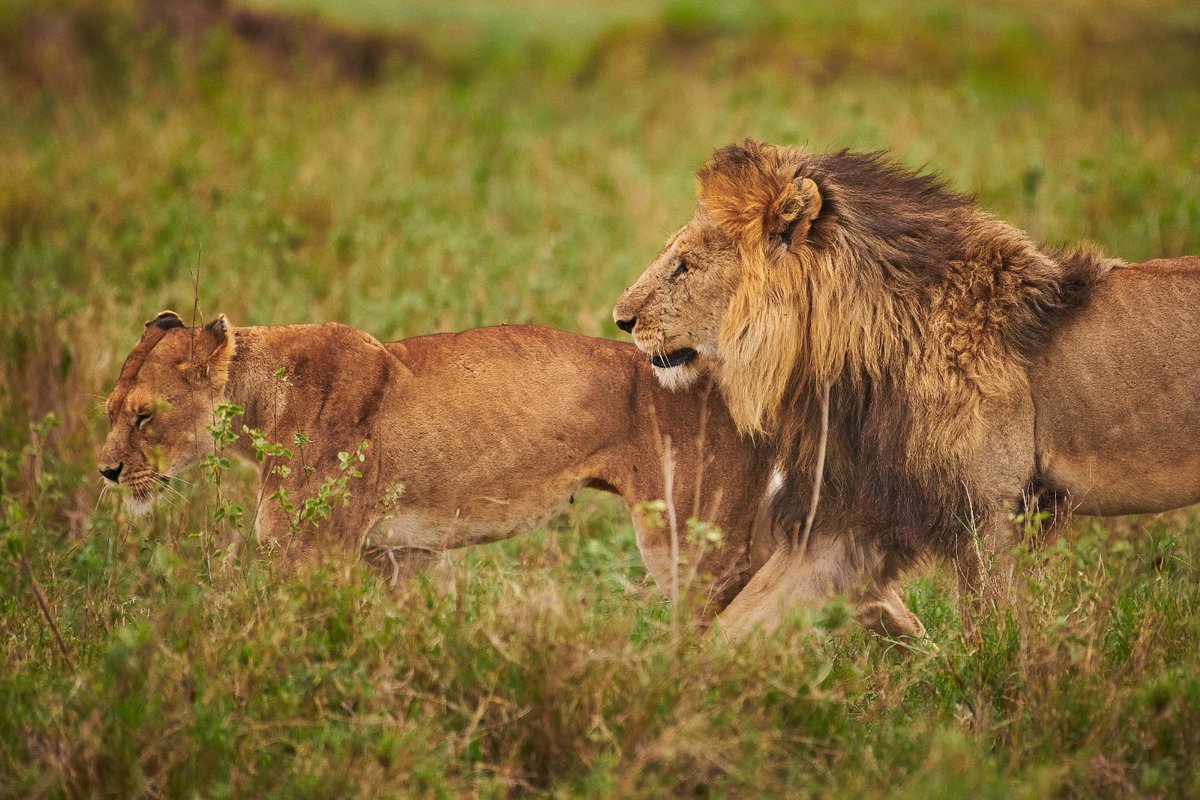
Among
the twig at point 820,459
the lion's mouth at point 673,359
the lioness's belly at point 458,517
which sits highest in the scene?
the lion's mouth at point 673,359

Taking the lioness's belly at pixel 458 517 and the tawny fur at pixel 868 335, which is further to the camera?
the lioness's belly at pixel 458 517

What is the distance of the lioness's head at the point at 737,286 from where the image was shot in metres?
4.30

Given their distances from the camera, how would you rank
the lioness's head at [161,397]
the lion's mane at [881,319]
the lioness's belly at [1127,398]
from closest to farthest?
1. the lioness's belly at [1127,398]
2. the lion's mane at [881,319]
3. the lioness's head at [161,397]

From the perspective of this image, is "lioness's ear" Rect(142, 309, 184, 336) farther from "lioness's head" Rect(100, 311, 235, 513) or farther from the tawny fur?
the tawny fur

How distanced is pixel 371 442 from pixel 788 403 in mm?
1348

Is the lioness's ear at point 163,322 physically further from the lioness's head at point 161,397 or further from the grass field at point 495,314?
the grass field at point 495,314

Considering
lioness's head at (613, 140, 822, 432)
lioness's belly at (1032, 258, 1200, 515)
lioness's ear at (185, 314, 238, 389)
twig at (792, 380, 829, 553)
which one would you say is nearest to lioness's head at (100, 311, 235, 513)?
lioness's ear at (185, 314, 238, 389)

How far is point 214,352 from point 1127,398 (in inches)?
111

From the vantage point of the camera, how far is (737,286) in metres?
4.42

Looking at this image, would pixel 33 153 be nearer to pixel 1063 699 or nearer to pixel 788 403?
pixel 788 403

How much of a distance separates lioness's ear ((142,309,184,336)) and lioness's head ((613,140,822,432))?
4.80 feet

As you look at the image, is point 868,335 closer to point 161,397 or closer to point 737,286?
point 737,286

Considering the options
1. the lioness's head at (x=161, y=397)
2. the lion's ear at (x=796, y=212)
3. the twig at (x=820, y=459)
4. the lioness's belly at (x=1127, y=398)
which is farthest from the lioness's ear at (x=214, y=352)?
the lioness's belly at (x=1127, y=398)

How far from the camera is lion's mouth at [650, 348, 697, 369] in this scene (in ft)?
14.7
